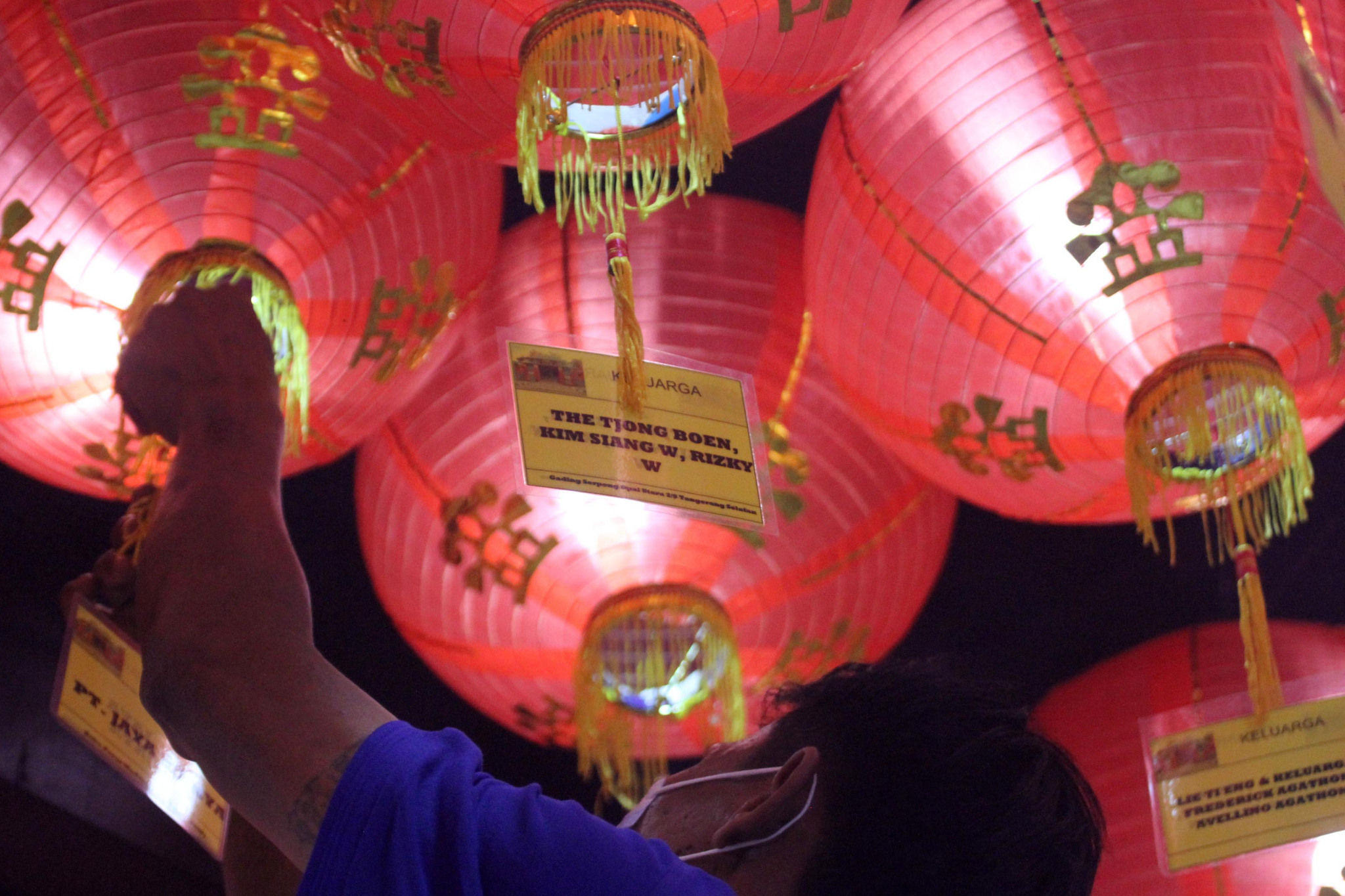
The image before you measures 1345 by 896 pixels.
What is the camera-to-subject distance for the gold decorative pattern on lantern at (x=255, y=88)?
1425mm

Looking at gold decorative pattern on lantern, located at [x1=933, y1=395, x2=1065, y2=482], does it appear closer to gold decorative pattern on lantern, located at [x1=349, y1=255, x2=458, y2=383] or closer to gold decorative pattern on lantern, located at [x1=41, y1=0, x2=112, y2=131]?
gold decorative pattern on lantern, located at [x1=349, y1=255, x2=458, y2=383]

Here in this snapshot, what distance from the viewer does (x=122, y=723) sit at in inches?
58.4

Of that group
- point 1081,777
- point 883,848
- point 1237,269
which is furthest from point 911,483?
point 883,848

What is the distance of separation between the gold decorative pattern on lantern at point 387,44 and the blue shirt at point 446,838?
817 millimetres

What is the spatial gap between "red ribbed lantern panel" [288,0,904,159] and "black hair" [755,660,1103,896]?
0.67 m

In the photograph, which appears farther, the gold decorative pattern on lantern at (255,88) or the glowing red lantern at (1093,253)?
the glowing red lantern at (1093,253)

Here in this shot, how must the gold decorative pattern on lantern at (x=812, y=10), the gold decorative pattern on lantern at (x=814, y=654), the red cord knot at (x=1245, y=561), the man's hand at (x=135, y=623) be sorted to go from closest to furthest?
the man's hand at (x=135, y=623), the gold decorative pattern on lantern at (x=812, y=10), the red cord knot at (x=1245, y=561), the gold decorative pattern on lantern at (x=814, y=654)

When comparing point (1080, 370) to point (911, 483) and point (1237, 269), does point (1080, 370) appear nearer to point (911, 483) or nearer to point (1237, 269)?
point (1237, 269)

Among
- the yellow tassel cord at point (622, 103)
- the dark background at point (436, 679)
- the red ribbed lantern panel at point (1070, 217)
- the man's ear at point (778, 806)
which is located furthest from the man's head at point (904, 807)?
the dark background at point (436, 679)

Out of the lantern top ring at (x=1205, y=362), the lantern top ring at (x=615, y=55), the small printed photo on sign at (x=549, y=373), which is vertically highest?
the lantern top ring at (x=615, y=55)

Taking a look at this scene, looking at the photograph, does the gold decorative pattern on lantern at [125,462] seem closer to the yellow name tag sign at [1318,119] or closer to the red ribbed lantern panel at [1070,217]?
the red ribbed lantern panel at [1070,217]

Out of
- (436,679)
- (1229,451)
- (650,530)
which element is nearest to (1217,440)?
(1229,451)

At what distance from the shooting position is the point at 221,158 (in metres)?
1.44

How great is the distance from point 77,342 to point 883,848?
40.5 inches
